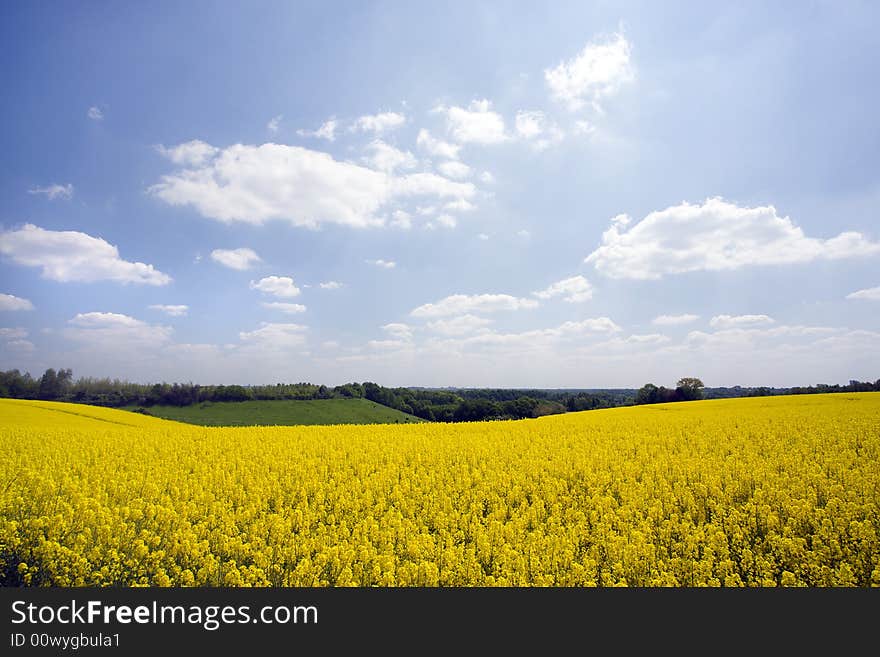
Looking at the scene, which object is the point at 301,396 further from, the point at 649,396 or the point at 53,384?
the point at 649,396

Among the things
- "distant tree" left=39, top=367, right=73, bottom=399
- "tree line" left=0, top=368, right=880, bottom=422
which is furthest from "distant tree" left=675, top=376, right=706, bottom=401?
"distant tree" left=39, top=367, right=73, bottom=399

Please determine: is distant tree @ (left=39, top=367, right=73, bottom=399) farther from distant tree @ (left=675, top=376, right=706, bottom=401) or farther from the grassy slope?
distant tree @ (left=675, top=376, right=706, bottom=401)

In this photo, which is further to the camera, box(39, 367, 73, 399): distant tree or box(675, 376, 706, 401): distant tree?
box(39, 367, 73, 399): distant tree

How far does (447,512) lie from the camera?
25.7ft

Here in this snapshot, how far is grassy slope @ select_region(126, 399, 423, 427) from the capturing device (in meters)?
64.8

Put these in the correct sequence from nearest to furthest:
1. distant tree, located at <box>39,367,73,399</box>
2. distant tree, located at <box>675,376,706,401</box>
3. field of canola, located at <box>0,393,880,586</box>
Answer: field of canola, located at <box>0,393,880,586</box>
distant tree, located at <box>675,376,706,401</box>
distant tree, located at <box>39,367,73,399</box>

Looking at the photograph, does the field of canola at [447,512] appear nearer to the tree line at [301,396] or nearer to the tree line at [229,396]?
the tree line at [301,396]

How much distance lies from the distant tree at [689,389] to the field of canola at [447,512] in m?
42.4

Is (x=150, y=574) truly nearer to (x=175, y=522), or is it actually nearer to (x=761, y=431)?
(x=175, y=522)

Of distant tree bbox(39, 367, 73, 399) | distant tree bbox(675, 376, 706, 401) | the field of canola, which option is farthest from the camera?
distant tree bbox(39, 367, 73, 399)

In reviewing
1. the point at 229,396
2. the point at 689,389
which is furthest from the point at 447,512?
the point at 229,396

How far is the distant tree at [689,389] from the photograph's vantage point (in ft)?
168

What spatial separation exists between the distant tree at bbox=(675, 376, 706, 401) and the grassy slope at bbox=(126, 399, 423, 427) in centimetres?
3940

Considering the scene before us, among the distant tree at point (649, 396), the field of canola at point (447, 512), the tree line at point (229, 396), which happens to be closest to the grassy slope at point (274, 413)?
the tree line at point (229, 396)
